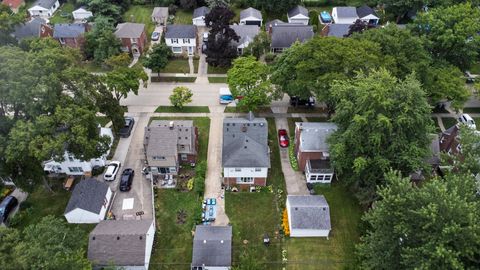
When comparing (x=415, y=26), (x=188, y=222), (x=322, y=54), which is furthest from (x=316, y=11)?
(x=188, y=222)

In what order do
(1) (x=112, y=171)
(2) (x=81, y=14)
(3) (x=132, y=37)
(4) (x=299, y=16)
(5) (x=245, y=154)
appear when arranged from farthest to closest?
(2) (x=81, y=14)
(4) (x=299, y=16)
(3) (x=132, y=37)
(1) (x=112, y=171)
(5) (x=245, y=154)

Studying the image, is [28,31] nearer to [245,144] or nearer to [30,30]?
[30,30]

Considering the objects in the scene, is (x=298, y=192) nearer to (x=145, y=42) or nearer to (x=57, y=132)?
(x=57, y=132)

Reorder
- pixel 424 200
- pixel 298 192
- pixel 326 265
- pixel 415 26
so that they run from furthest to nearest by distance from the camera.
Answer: pixel 415 26 → pixel 298 192 → pixel 326 265 → pixel 424 200

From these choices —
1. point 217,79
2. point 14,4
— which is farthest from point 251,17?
point 14,4

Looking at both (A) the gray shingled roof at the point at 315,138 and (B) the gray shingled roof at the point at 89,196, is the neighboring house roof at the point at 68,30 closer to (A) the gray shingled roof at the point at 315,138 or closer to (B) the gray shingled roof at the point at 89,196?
(B) the gray shingled roof at the point at 89,196

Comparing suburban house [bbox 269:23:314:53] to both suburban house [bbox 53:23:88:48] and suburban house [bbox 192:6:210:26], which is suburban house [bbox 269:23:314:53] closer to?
suburban house [bbox 192:6:210:26]

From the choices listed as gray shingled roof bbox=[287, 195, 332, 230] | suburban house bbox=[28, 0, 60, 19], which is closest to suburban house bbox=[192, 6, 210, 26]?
suburban house bbox=[28, 0, 60, 19]
